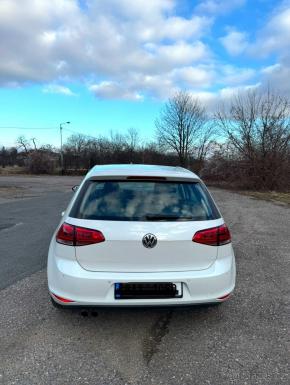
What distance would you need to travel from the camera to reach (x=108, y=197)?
3.64 meters

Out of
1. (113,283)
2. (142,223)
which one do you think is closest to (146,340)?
(113,283)

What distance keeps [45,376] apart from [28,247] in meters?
4.54

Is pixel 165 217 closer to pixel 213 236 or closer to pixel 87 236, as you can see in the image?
pixel 213 236

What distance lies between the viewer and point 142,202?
3625 millimetres

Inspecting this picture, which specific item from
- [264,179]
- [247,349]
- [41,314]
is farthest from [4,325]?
[264,179]

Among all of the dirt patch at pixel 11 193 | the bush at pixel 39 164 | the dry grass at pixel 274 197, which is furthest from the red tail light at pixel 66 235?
the bush at pixel 39 164

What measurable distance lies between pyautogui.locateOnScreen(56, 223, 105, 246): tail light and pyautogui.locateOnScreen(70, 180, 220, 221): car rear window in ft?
0.43

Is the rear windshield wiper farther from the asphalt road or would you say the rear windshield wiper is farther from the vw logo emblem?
the asphalt road

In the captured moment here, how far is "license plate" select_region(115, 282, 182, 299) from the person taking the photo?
Answer: 11.0 ft

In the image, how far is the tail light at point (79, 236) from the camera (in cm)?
339

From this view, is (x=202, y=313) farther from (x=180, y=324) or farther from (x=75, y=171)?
(x=75, y=171)

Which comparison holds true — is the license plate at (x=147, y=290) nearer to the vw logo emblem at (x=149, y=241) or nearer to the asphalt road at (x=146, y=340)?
the asphalt road at (x=146, y=340)

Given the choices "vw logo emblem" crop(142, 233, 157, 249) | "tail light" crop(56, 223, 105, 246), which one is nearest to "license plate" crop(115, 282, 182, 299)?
"vw logo emblem" crop(142, 233, 157, 249)

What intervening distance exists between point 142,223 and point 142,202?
264 mm
